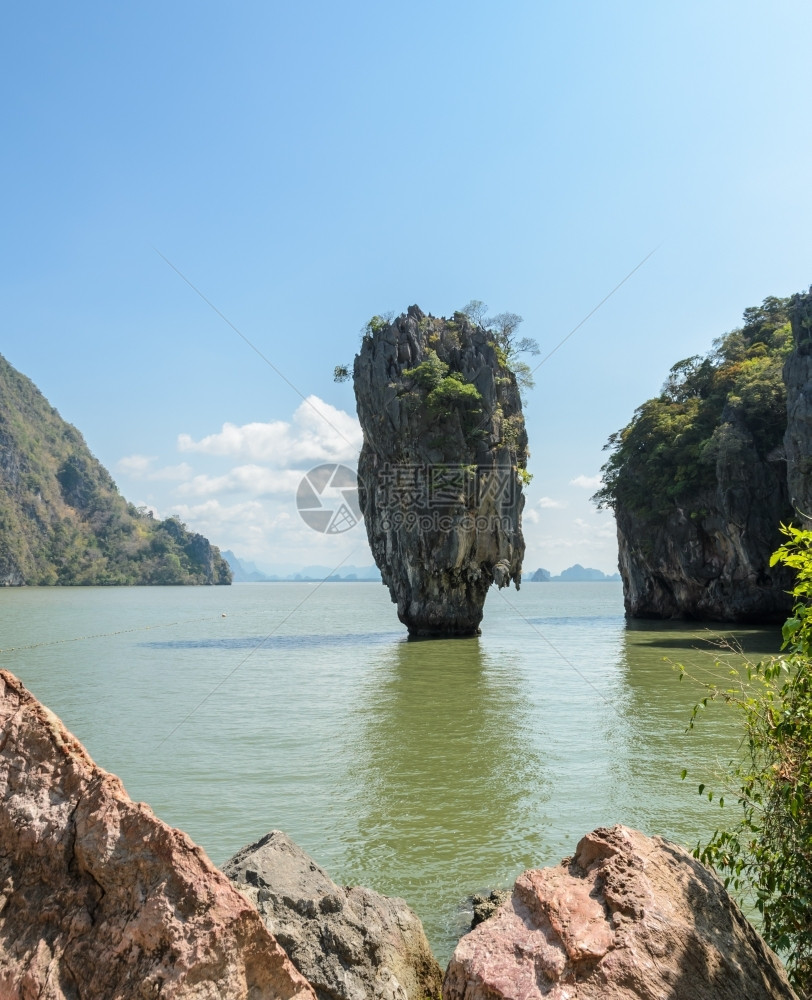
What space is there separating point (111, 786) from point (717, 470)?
1522 inches

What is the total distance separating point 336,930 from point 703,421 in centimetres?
4197

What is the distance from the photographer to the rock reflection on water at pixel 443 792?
296 inches

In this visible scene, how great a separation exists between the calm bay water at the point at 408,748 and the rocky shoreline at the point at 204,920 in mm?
1662

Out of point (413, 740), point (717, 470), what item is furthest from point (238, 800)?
point (717, 470)

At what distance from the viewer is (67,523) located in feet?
478

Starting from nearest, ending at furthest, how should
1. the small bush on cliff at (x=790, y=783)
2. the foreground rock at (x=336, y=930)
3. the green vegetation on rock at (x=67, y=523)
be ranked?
1. the small bush on cliff at (x=790, y=783)
2. the foreground rock at (x=336, y=930)
3. the green vegetation on rock at (x=67, y=523)

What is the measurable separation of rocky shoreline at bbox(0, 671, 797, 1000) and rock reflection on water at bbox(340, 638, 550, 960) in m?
3.03

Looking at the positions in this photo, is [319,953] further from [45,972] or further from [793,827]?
[793,827]

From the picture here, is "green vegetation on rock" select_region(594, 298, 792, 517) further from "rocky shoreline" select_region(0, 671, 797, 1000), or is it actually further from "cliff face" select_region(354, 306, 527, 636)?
"rocky shoreline" select_region(0, 671, 797, 1000)

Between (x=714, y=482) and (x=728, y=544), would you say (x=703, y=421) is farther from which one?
(x=728, y=544)

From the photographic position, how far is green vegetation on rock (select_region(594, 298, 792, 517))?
125ft

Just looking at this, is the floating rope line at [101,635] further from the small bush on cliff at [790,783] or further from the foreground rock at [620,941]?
Answer: the small bush on cliff at [790,783]

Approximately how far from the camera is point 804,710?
3.84 metres

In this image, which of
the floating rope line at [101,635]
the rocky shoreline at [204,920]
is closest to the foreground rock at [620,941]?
the rocky shoreline at [204,920]
